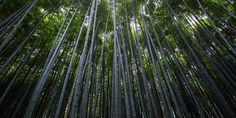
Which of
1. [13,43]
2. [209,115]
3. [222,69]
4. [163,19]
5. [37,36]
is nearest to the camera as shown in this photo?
[222,69]

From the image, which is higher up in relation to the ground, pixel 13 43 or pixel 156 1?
pixel 156 1

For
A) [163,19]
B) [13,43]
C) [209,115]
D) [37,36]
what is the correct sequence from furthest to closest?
[163,19] < [37,36] < [13,43] < [209,115]

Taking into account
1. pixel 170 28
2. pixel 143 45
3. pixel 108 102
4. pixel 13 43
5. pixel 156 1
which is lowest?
pixel 108 102

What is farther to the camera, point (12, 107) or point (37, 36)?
point (37, 36)

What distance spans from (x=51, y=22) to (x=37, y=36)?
59 centimetres

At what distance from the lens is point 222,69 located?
10.1 ft

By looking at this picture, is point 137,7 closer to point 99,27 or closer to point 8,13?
point 99,27

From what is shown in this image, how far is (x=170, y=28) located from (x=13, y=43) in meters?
4.22

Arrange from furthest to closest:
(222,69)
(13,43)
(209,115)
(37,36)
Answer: (37,36), (13,43), (209,115), (222,69)

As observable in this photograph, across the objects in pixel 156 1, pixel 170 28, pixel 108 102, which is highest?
pixel 156 1

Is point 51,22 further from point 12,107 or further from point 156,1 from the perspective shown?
point 156,1

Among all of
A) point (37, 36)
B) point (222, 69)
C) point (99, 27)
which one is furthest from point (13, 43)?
point (222, 69)

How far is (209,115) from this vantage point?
352 centimetres

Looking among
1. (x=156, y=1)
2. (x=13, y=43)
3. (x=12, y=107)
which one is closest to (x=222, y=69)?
(x=156, y=1)
